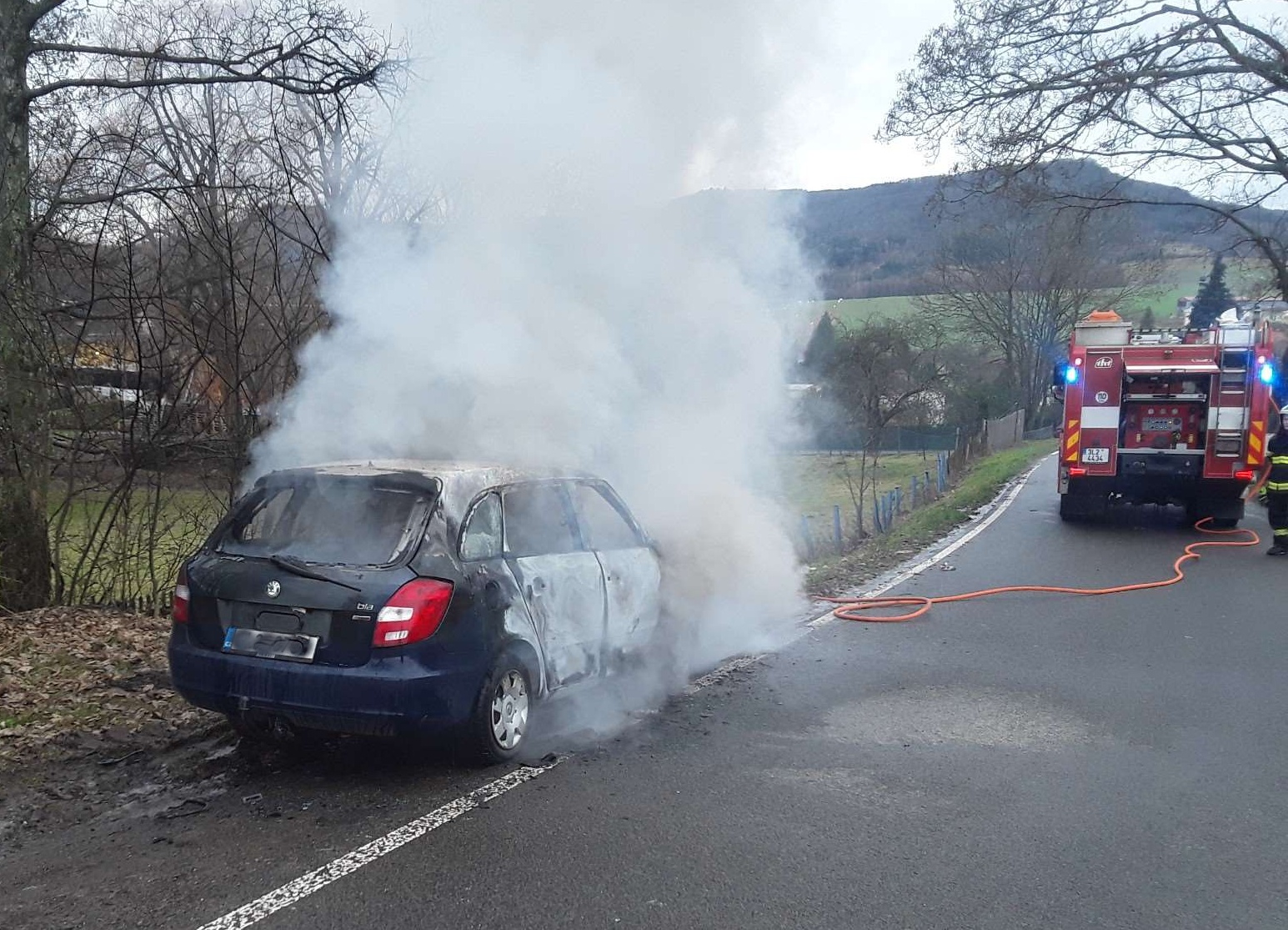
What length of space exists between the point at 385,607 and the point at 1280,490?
36.8 feet

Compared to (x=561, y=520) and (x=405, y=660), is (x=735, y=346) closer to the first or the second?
(x=561, y=520)

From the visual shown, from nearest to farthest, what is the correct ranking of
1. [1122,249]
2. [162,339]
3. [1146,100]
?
[162,339] < [1146,100] < [1122,249]

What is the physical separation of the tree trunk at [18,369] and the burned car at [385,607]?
11.5 ft

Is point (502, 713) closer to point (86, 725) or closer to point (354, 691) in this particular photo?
point (354, 691)

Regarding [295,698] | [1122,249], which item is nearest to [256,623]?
[295,698]

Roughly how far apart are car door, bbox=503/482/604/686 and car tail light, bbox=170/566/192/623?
157 cm

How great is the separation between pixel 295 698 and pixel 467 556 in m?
1.00

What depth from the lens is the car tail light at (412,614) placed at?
14.4ft

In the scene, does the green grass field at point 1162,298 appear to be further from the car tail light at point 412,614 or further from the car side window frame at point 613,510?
the car tail light at point 412,614

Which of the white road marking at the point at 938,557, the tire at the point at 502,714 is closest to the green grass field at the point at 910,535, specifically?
the white road marking at the point at 938,557

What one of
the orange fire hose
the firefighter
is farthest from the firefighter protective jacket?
the orange fire hose

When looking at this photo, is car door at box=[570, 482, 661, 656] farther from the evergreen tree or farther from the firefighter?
the evergreen tree

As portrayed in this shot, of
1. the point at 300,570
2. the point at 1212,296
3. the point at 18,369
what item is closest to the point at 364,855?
the point at 300,570

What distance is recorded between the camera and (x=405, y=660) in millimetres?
4387
